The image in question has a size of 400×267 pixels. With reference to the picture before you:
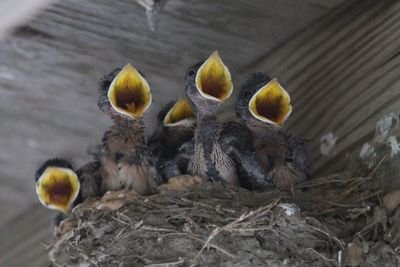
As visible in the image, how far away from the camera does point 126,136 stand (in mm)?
2998

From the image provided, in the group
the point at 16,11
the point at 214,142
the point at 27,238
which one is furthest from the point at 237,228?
the point at 27,238

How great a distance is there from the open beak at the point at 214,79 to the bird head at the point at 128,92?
16cm

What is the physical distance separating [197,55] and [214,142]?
355mm

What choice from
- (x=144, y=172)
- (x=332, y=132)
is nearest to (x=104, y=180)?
(x=144, y=172)

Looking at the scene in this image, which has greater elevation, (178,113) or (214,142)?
(214,142)

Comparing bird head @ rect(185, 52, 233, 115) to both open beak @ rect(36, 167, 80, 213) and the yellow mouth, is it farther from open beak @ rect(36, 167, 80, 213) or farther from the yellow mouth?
open beak @ rect(36, 167, 80, 213)

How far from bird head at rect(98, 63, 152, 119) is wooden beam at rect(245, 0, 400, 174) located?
0.46 metres

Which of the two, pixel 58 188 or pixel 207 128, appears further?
pixel 58 188

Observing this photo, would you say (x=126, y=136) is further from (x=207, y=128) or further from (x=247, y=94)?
(x=247, y=94)

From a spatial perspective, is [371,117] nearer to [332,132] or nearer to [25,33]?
[332,132]

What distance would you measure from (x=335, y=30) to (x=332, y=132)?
31 centimetres

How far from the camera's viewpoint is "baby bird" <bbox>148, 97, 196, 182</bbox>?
3.01 metres

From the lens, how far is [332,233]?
2518 mm

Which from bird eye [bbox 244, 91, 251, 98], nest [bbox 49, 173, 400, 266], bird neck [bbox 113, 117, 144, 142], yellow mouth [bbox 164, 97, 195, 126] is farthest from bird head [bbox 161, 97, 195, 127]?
nest [bbox 49, 173, 400, 266]
